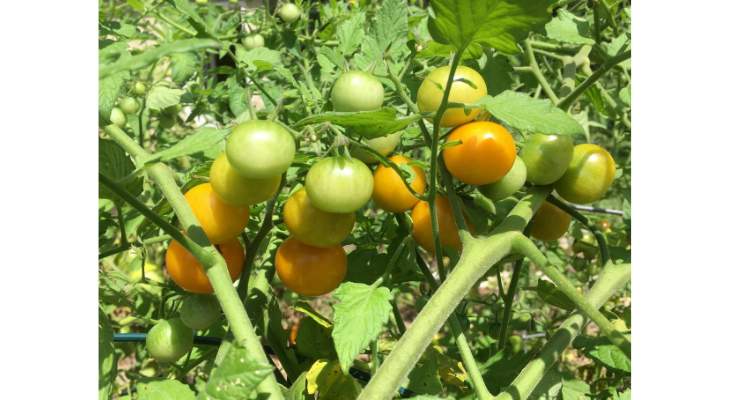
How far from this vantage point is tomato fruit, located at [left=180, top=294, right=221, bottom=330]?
0.70m

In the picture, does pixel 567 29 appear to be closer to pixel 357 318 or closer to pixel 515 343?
pixel 357 318

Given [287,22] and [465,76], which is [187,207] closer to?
[465,76]

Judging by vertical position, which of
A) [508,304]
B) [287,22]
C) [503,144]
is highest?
[503,144]

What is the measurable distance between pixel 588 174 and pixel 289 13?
0.98 m

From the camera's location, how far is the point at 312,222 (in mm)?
625

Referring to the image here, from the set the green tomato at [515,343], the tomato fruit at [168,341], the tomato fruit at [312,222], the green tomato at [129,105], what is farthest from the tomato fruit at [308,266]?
the green tomato at [129,105]

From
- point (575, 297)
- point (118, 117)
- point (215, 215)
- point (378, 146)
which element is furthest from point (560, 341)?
point (118, 117)

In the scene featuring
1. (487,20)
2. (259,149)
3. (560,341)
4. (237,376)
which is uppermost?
(487,20)

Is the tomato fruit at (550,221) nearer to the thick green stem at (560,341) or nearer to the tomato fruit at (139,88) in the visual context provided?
the thick green stem at (560,341)

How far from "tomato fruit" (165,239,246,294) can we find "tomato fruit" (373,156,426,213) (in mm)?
200

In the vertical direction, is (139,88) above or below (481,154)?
below
